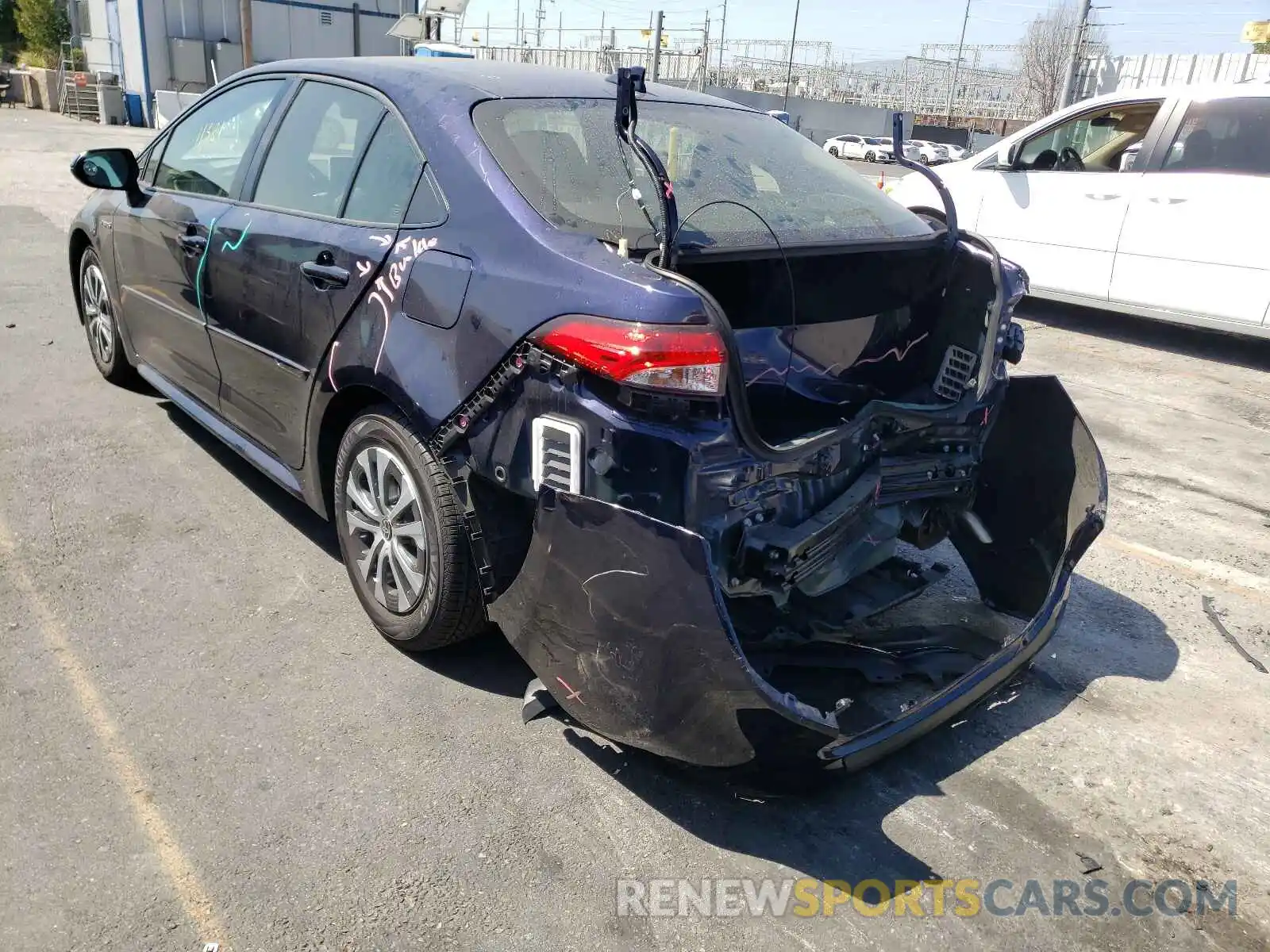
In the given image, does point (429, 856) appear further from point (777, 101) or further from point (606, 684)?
point (777, 101)

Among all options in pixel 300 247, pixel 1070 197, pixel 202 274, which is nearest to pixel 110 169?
pixel 202 274

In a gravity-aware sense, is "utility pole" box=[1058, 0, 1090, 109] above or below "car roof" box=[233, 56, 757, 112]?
above

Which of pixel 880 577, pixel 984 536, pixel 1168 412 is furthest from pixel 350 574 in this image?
pixel 1168 412

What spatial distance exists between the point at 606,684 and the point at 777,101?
58958mm

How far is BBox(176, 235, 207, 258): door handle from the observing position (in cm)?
379

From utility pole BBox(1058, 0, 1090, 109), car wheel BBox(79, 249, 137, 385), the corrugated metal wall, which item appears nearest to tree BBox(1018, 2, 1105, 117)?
the corrugated metal wall

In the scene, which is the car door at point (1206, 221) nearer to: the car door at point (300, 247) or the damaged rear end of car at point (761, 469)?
the damaged rear end of car at point (761, 469)

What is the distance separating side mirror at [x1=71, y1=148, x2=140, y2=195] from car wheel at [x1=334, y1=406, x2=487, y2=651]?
209 cm

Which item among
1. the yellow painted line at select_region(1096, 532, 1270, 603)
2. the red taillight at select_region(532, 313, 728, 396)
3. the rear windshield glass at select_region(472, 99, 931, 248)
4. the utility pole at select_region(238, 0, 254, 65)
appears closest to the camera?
the red taillight at select_region(532, 313, 728, 396)

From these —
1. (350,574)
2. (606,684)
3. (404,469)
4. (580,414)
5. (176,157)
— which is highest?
(176,157)

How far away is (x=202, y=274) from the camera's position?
3.82 m

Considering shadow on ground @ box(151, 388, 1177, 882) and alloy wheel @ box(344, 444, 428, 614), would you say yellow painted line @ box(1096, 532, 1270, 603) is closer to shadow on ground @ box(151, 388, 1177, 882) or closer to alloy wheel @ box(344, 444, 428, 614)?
shadow on ground @ box(151, 388, 1177, 882)

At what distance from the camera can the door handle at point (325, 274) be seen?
3.01 m

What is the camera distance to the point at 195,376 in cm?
412
